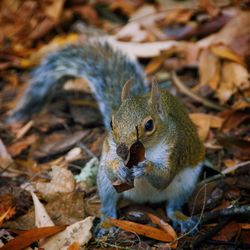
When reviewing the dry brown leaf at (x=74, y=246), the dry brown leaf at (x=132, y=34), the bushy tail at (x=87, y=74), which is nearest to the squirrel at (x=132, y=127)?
the bushy tail at (x=87, y=74)

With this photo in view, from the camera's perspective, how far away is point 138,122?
288cm

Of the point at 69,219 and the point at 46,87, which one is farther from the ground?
the point at 46,87

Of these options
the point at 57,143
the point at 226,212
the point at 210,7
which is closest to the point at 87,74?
the point at 57,143

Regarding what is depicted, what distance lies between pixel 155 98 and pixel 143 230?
81cm

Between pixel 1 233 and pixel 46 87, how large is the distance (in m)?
1.66

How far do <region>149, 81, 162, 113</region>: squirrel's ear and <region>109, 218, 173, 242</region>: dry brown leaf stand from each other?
723 millimetres

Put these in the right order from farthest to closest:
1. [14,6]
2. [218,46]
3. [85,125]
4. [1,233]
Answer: [14,6]
[218,46]
[85,125]
[1,233]

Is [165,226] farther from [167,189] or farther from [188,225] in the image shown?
[167,189]

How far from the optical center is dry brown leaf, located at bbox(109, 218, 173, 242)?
3.12m

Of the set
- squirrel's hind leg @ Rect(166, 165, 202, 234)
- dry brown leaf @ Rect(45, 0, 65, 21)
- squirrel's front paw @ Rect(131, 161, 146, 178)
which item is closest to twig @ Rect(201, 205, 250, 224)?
squirrel's hind leg @ Rect(166, 165, 202, 234)

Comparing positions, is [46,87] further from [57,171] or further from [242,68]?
[242,68]

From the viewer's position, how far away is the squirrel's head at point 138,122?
2.82 m

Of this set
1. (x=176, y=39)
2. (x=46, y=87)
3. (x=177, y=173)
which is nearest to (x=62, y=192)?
(x=177, y=173)

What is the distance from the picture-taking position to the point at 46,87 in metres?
4.47
